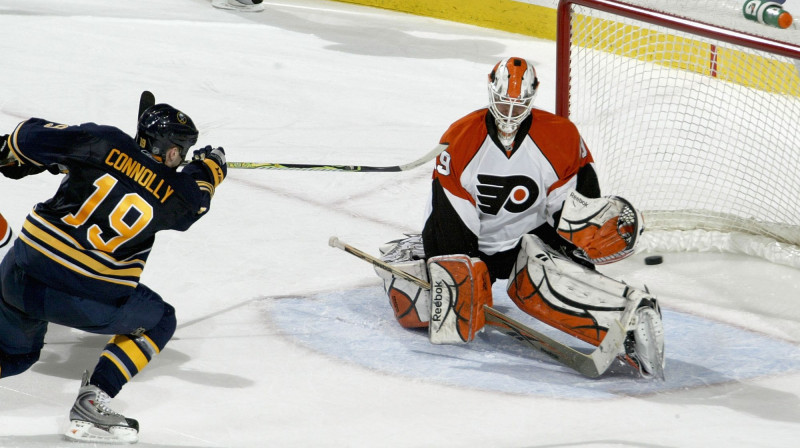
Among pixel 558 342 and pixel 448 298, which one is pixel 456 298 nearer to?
pixel 448 298

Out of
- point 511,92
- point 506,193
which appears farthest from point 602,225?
point 511,92

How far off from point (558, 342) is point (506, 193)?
455mm

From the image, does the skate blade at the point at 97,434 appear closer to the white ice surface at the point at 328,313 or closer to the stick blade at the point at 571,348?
the white ice surface at the point at 328,313

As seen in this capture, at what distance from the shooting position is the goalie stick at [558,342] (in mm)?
2801

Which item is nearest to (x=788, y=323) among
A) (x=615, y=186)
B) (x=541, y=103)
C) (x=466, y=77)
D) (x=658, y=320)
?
(x=658, y=320)

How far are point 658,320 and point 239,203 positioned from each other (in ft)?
6.59

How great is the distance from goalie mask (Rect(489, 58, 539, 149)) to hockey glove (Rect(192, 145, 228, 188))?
77 cm

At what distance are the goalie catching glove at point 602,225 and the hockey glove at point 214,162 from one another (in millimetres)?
949

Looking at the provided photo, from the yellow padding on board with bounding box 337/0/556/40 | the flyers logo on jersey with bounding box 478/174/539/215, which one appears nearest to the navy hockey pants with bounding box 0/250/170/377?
the flyers logo on jersey with bounding box 478/174/539/215

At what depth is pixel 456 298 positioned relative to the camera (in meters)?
2.97

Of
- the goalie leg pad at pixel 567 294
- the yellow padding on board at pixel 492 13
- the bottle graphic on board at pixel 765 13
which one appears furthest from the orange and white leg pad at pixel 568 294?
the yellow padding on board at pixel 492 13

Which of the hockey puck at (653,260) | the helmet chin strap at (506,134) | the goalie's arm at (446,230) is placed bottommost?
the hockey puck at (653,260)

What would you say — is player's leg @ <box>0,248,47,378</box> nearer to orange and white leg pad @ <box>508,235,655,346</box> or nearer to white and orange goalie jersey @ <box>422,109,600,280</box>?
white and orange goalie jersey @ <box>422,109,600,280</box>

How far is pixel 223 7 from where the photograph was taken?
7301 millimetres
